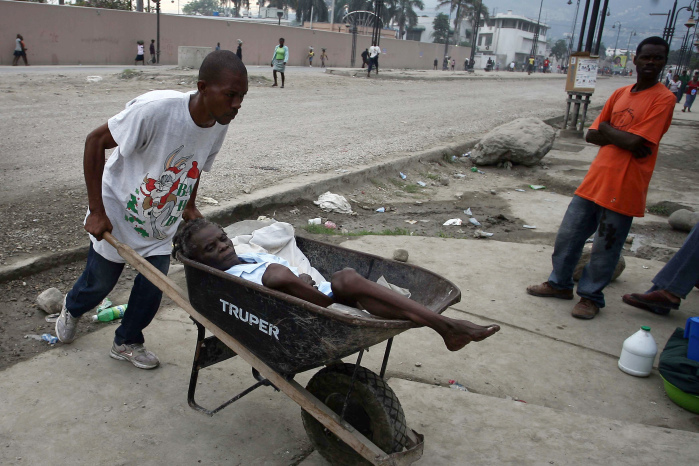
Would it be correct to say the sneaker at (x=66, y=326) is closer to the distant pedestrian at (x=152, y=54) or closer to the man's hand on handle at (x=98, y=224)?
the man's hand on handle at (x=98, y=224)

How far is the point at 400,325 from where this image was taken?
6.48 feet

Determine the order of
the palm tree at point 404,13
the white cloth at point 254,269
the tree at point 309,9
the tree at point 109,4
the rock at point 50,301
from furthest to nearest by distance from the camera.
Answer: the palm tree at point 404,13 → the tree at point 309,9 → the tree at point 109,4 → the rock at point 50,301 → the white cloth at point 254,269

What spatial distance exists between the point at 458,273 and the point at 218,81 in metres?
2.87

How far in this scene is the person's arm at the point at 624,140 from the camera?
3.71m

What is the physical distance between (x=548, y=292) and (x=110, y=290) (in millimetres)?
3119

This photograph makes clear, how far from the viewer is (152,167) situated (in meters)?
2.59

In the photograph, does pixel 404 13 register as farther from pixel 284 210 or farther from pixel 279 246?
pixel 279 246

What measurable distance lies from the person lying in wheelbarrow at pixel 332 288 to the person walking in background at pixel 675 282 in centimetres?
252

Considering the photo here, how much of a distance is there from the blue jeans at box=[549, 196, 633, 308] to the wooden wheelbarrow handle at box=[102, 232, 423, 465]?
2.34 m

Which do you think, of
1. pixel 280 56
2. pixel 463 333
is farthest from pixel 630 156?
pixel 280 56

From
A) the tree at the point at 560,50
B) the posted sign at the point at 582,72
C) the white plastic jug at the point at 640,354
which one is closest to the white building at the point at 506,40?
the tree at the point at 560,50

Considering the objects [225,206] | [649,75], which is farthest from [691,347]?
[225,206]

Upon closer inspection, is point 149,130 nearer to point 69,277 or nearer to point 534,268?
point 69,277

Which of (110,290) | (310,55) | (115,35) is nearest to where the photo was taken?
(110,290)
